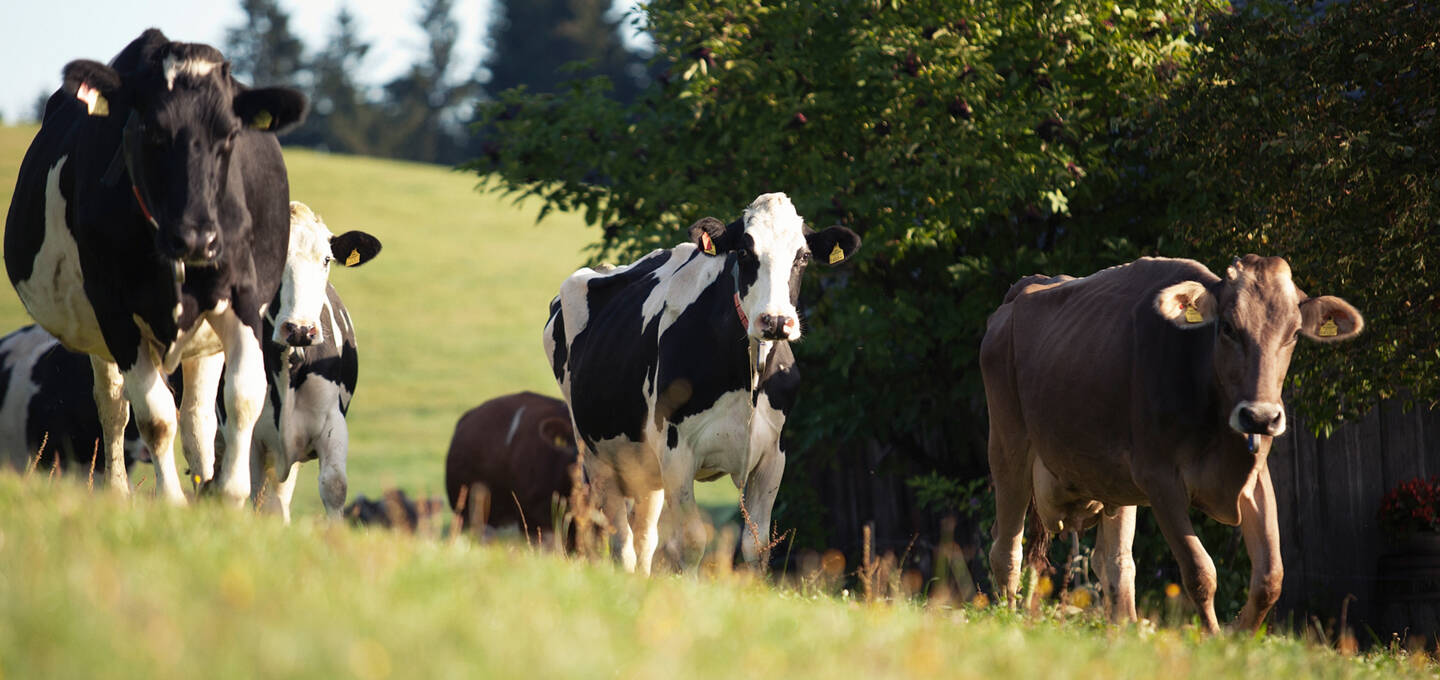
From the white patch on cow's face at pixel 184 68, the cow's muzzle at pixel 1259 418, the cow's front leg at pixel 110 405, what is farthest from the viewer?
the cow's front leg at pixel 110 405

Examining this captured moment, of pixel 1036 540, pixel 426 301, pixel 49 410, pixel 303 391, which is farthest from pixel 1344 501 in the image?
pixel 426 301

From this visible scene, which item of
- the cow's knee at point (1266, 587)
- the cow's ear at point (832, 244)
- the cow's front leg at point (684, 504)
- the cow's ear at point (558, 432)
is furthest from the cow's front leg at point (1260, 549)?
the cow's ear at point (558, 432)

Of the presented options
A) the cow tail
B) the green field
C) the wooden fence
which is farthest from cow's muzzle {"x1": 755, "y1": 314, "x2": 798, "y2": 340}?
the green field

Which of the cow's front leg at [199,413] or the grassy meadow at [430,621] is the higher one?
the cow's front leg at [199,413]

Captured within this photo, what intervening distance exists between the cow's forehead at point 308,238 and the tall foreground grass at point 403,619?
2.84 m

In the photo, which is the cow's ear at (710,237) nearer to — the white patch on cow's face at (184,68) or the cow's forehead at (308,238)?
the cow's forehead at (308,238)

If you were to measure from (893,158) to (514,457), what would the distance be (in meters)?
5.34

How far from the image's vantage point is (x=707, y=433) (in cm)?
775

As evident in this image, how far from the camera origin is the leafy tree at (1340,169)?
8961 mm

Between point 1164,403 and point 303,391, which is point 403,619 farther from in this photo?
point 303,391

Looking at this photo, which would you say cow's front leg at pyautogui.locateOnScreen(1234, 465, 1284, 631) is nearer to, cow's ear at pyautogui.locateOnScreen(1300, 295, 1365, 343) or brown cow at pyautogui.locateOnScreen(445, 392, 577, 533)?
cow's ear at pyautogui.locateOnScreen(1300, 295, 1365, 343)

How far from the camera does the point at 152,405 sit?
5797 millimetres

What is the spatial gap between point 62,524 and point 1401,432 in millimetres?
11594

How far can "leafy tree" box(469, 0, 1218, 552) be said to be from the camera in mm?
11680
